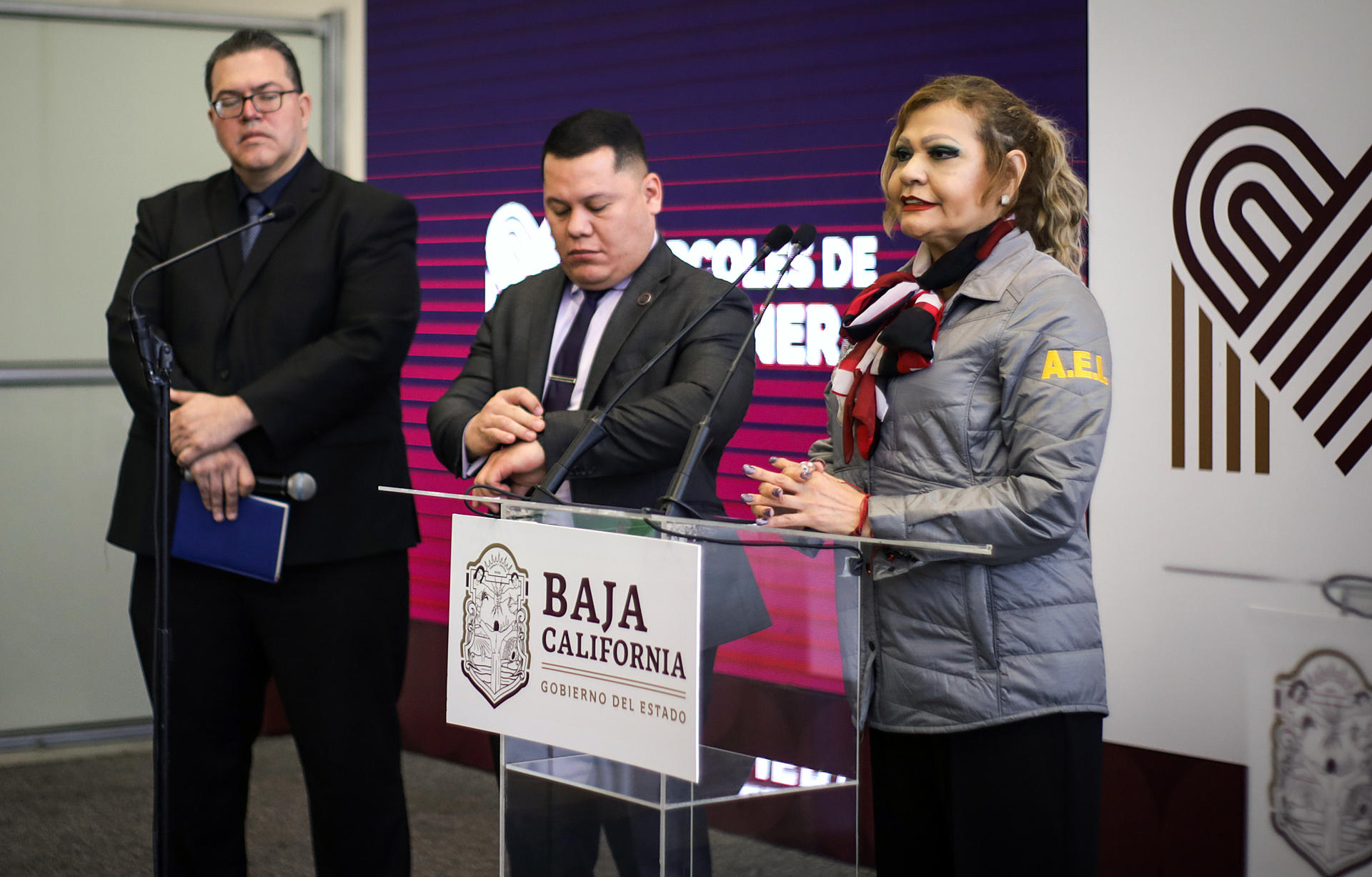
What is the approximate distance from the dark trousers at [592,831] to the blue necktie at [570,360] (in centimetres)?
76

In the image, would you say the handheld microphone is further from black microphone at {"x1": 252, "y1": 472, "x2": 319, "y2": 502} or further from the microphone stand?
the microphone stand

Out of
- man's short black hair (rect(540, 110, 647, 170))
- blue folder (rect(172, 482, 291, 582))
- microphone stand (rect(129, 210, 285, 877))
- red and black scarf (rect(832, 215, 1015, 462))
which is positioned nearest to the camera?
red and black scarf (rect(832, 215, 1015, 462))

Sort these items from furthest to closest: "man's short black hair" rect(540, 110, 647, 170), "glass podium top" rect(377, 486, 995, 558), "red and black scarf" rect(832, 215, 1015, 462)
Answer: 1. "man's short black hair" rect(540, 110, 647, 170)
2. "red and black scarf" rect(832, 215, 1015, 462)
3. "glass podium top" rect(377, 486, 995, 558)

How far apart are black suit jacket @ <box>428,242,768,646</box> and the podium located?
47cm

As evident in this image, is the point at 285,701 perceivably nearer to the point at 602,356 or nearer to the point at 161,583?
the point at 161,583

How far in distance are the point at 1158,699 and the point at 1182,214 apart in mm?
1068

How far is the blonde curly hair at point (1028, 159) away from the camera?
74.0 inches

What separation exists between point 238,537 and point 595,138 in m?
1.04

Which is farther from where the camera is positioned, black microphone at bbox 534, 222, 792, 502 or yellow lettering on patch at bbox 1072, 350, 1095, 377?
black microphone at bbox 534, 222, 792, 502

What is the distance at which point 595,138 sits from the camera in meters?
2.36

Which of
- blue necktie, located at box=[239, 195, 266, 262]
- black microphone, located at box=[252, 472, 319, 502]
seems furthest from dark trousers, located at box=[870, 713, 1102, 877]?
blue necktie, located at box=[239, 195, 266, 262]

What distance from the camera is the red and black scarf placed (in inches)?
71.8

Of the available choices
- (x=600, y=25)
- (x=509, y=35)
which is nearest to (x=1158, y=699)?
(x=600, y=25)

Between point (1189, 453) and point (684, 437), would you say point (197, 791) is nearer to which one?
point (684, 437)
